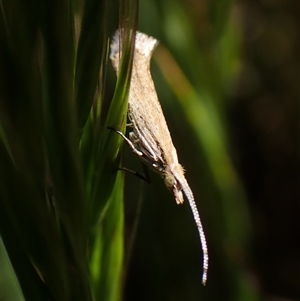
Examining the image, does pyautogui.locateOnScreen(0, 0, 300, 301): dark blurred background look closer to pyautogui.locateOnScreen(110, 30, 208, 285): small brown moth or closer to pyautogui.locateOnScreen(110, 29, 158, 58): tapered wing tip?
pyautogui.locateOnScreen(110, 29, 158, 58): tapered wing tip

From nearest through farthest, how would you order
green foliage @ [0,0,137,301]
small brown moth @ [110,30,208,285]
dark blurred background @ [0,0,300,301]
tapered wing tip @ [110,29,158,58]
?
green foliage @ [0,0,137,301] → small brown moth @ [110,30,208,285] → tapered wing tip @ [110,29,158,58] → dark blurred background @ [0,0,300,301]

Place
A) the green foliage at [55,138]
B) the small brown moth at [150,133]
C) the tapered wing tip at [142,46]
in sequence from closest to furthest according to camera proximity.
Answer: the green foliage at [55,138] → the small brown moth at [150,133] → the tapered wing tip at [142,46]

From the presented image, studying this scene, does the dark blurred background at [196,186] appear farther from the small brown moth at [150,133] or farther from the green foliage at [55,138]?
the green foliage at [55,138]

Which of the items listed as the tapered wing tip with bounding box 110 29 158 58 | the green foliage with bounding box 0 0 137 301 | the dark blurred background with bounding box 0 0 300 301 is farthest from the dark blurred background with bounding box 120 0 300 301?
the green foliage with bounding box 0 0 137 301

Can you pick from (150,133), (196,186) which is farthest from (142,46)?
(196,186)

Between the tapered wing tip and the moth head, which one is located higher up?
the tapered wing tip

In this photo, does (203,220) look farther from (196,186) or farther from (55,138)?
(55,138)

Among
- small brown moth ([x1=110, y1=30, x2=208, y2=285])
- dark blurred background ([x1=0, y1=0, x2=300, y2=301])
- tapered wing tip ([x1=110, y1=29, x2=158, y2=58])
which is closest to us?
small brown moth ([x1=110, y1=30, x2=208, y2=285])

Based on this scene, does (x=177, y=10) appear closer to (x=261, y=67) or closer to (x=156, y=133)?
(x=156, y=133)

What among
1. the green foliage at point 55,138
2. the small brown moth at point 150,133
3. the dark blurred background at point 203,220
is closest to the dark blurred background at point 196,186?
the dark blurred background at point 203,220

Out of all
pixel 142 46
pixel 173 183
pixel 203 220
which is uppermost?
pixel 142 46

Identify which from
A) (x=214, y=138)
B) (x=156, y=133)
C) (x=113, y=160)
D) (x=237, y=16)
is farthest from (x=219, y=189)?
(x=237, y=16)
